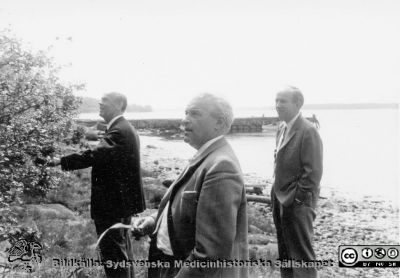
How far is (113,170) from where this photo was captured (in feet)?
12.8

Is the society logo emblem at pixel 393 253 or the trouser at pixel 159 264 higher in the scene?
the trouser at pixel 159 264

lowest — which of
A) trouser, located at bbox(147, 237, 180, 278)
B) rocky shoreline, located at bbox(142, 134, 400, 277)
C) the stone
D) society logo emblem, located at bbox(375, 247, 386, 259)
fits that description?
rocky shoreline, located at bbox(142, 134, 400, 277)

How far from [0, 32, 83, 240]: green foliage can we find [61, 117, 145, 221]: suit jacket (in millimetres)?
522

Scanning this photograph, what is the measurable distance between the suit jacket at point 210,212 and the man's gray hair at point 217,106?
0.47 feet

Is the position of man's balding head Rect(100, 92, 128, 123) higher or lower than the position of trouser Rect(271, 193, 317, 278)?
higher

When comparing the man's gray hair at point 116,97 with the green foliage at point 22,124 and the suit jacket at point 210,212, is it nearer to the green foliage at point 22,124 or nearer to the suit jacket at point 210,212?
the green foliage at point 22,124

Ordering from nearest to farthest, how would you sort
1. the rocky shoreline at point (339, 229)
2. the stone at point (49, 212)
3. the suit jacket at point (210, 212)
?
the suit jacket at point (210, 212) → the stone at point (49, 212) → the rocky shoreline at point (339, 229)

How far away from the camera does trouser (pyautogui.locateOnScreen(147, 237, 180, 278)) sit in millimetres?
2330

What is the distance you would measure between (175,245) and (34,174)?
2763mm

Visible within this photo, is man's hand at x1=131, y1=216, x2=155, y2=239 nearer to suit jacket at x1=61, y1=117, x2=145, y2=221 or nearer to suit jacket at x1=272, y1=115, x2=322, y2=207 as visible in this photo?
suit jacket at x1=61, y1=117, x2=145, y2=221

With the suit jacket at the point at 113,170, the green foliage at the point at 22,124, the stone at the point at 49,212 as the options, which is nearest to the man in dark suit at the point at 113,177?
the suit jacket at the point at 113,170

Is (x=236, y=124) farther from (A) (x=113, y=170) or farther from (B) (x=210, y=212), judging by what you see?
(B) (x=210, y=212)

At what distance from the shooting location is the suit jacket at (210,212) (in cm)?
203

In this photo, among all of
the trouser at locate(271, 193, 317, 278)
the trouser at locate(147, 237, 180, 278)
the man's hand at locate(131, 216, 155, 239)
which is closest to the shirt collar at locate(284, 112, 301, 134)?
the trouser at locate(271, 193, 317, 278)
